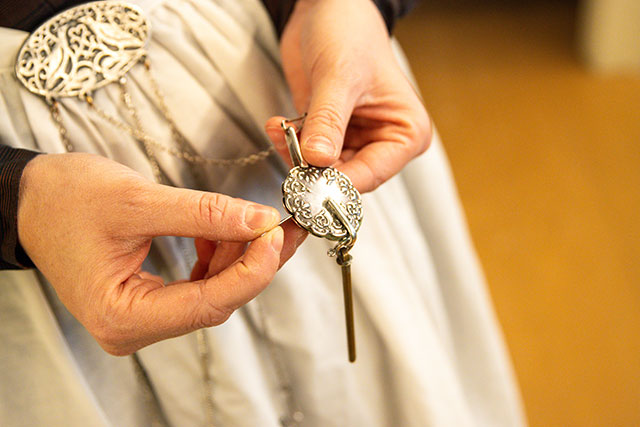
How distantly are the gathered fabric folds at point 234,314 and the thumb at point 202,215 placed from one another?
0.46ft

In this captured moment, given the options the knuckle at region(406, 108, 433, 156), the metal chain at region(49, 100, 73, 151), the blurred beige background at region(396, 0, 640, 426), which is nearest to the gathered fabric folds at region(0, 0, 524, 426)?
the metal chain at region(49, 100, 73, 151)

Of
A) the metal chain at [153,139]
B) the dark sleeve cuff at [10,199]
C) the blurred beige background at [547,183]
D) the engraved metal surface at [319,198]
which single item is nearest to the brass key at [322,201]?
the engraved metal surface at [319,198]

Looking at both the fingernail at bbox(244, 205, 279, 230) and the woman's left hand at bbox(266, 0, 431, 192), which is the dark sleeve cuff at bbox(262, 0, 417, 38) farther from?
the fingernail at bbox(244, 205, 279, 230)

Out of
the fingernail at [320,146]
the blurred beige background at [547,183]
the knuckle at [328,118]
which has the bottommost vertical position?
the blurred beige background at [547,183]

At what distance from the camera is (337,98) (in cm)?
54

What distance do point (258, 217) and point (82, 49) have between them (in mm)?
273

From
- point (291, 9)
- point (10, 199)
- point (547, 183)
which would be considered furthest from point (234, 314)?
point (547, 183)

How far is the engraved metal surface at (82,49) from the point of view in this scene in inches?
20.7

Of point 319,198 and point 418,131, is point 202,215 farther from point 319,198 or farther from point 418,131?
point 418,131

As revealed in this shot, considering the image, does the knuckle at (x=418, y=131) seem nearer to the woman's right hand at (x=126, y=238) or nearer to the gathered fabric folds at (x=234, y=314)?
the gathered fabric folds at (x=234, y=314)

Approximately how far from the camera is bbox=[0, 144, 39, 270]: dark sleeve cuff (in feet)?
1.53

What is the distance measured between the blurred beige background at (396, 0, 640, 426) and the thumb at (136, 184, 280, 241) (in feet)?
3.18

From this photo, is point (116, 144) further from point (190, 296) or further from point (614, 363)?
point (614, 363)

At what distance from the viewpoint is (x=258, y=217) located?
1.42 ft
